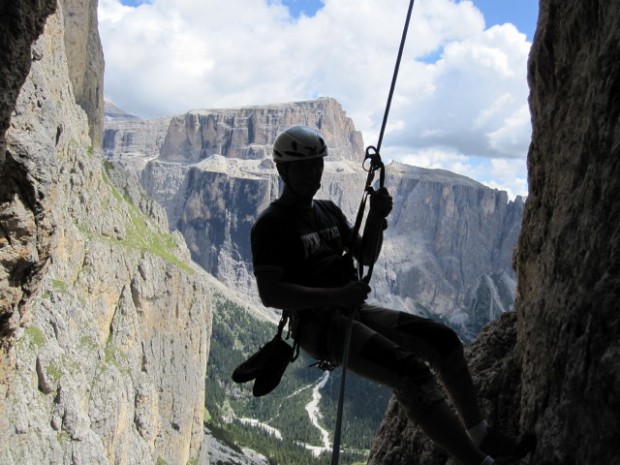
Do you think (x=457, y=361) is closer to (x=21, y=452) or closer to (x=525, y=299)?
(x=525, y=299)

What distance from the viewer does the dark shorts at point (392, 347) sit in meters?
4.66

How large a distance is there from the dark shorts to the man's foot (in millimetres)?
564

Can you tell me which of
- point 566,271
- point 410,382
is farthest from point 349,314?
point 566,271

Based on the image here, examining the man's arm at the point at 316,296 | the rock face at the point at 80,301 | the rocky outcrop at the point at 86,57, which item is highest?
the rocky outcrop at the point at 86,57

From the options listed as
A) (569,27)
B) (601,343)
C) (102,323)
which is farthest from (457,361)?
(102,323)

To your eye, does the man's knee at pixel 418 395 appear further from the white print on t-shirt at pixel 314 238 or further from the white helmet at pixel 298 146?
the white helmet at pixel 298 146

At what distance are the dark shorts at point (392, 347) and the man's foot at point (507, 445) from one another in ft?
1.85

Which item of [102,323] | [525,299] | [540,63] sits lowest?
[102,323]

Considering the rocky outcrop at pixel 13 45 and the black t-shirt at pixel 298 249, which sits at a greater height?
the rocky outcrop at pixel 13 45

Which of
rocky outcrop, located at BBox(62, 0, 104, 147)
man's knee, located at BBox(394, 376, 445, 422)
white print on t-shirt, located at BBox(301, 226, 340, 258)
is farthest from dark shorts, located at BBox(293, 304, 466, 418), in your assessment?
rocky outcrop, located at BBox(62, 0, 104, 147)

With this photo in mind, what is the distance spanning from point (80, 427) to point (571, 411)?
5232 centimetres

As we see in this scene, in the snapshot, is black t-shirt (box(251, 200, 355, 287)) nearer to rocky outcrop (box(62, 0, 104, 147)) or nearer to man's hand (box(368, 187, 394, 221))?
man's hand (box(368, 187, 394, 221))

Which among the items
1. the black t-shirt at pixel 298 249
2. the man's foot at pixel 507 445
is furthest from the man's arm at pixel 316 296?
the man's foot at pixel 507 445

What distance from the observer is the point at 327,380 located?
195250 millimetres
